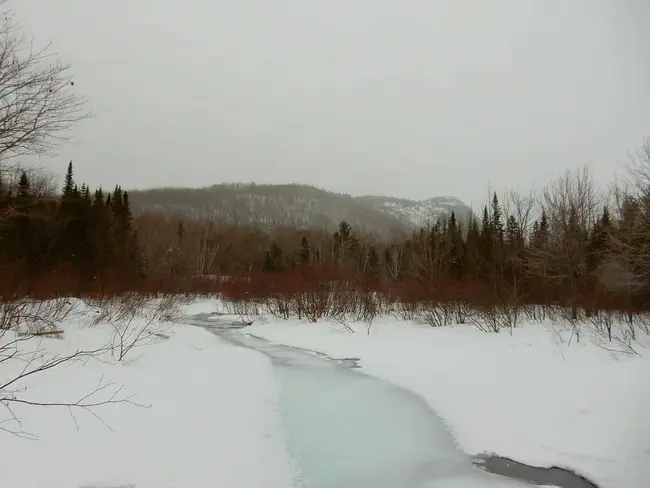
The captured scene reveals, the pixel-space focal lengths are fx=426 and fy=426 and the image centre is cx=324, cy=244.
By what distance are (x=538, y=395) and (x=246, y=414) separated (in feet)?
16.3

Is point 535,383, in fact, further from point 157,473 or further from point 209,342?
point 209,342

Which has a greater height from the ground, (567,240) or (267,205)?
(267,205)

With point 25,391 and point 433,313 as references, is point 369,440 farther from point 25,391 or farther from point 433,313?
point 433,313

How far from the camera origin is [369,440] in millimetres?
5832

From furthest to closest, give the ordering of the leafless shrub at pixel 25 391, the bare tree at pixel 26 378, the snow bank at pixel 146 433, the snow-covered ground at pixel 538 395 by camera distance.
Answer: the snow-covered ground at pixel 538 395 → the leafless shrub at pixel 25 391 → the bare tree at pixel 26 378 → the snow bank at pixel 146 433

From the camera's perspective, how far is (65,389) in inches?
237

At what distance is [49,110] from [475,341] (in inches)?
502

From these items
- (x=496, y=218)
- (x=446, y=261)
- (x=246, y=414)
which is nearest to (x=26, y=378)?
(x=246, y=414)

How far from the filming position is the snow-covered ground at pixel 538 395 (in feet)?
17.3

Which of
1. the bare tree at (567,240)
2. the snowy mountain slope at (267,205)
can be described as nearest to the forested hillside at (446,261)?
the bare tree at (567,240)

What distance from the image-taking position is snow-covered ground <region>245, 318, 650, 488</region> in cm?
527

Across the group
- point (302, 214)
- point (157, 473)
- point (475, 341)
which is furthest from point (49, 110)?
point (302, 214)

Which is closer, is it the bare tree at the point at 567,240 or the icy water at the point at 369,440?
the icy water at the point at 369,440

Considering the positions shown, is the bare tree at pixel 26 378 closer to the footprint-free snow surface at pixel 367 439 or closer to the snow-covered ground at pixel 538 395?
the footprint-free snow surface at pixel 367 439
